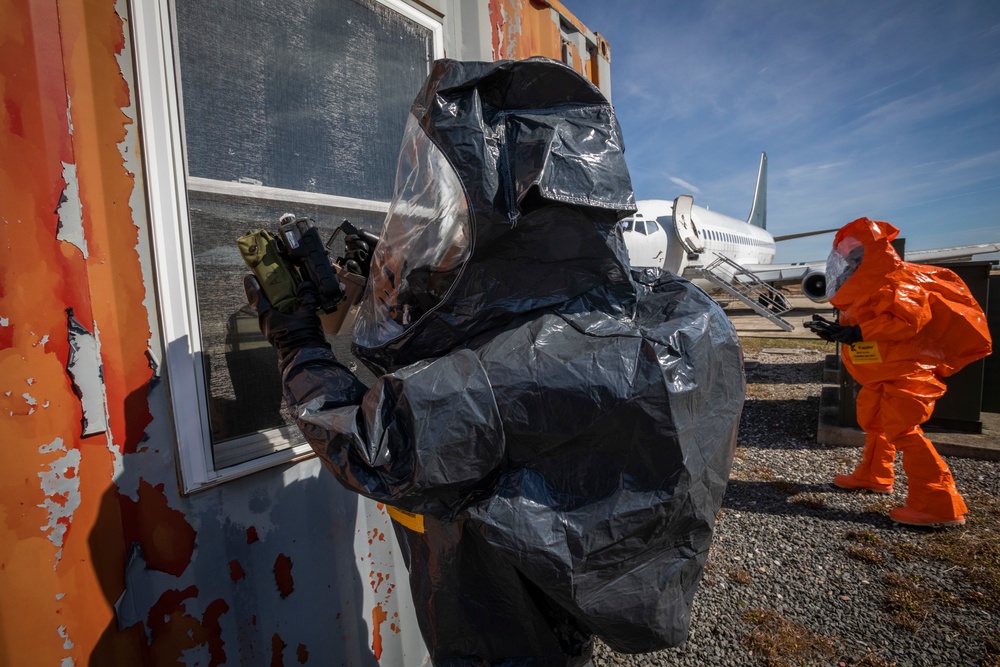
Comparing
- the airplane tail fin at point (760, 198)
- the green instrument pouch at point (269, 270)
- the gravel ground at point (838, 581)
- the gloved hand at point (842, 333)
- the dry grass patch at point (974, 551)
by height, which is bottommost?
the gravel ground at point (838, 581)

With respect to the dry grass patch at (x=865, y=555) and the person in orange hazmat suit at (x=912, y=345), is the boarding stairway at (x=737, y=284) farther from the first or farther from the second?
the dry grass patch at (x=865, y=555)

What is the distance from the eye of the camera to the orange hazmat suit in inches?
138

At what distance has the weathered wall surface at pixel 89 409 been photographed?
113 cm

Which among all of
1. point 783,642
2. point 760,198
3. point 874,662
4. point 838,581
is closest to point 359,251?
point 783,642

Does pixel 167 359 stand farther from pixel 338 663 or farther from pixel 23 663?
pixel 338 663

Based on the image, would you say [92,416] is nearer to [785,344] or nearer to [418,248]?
[418,248]

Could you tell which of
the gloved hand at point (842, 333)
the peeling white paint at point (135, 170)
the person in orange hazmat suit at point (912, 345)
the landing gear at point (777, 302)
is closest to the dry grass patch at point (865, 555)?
the person in orange hazmat suit at point (912, 345)

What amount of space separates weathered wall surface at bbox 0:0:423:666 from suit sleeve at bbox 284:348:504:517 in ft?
1.97

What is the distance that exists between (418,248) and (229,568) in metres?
1.19

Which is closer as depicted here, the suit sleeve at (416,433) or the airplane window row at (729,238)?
the suit sleeve at (416,433)

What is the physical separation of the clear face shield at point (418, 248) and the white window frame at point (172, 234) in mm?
525

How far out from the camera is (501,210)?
1160 mm

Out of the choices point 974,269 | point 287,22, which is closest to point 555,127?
point 287,22

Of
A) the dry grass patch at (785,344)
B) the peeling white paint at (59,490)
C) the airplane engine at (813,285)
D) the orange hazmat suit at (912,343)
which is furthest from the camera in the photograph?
the airplane engine at (813,285)
